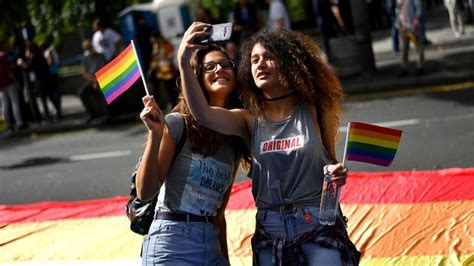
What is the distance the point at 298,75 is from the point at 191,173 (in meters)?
0.65

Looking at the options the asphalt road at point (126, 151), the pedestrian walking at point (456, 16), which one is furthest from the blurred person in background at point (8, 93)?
the pedestrian walking at point (456, 16)

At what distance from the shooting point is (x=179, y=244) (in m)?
3.57

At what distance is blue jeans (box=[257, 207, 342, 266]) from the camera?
3.48m

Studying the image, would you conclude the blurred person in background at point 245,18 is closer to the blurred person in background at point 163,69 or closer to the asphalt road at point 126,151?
the blurred person in background at point 163,69

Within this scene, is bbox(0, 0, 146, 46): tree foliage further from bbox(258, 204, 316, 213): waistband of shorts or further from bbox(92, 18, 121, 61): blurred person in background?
bbox(258, 204, 316, 213): waistband of shorts

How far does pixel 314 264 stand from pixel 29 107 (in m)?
13.3

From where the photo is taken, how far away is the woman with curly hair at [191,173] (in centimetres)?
356

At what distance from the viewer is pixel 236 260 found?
5.50m

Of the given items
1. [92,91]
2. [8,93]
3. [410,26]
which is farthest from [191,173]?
[8,93]

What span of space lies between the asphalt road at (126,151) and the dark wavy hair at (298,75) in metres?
4.20

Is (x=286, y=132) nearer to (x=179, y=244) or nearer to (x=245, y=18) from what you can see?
(x=179, y=244)

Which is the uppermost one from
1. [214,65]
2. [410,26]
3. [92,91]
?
[214,65]

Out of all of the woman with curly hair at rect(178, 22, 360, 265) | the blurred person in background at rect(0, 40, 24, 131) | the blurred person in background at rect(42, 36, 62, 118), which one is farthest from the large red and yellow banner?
the blurred person in background at rect(42, 36, 62, 118)

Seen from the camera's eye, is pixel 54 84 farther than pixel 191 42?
Yes
